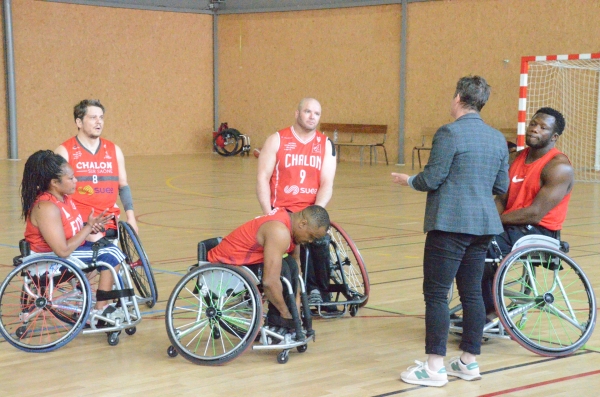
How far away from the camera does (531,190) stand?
443 centimetres

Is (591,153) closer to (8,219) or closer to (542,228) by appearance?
(8,219)

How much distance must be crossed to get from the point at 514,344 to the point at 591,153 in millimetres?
10464

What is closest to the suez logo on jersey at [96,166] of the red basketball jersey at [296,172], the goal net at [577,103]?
the red basketball jersey at [296,172]

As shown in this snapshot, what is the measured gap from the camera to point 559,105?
1447 cm

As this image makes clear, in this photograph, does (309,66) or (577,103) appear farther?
(309,66)

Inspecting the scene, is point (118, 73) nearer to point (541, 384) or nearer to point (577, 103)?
point (577, 103)

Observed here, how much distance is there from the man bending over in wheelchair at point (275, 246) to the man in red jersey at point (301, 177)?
0.77 metres

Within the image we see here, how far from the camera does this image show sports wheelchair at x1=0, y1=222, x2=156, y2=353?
411 cm

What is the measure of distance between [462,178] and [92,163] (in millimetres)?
2257

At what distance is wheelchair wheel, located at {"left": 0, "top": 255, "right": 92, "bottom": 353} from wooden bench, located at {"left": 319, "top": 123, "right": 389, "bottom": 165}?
1323 cm

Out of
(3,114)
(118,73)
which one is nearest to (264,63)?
(118,73)

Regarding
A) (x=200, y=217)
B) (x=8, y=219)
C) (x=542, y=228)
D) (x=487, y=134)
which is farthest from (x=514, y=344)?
(x=8, y=219)

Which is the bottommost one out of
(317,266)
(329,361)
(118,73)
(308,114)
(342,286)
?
(329,361)

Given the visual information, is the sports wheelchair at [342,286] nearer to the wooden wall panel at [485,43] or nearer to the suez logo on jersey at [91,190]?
the suez logo on jersey at [91,190]
